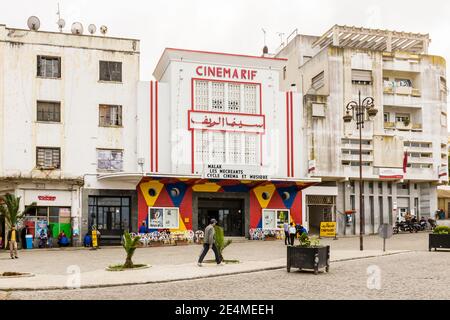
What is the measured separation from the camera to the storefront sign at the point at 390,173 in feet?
146

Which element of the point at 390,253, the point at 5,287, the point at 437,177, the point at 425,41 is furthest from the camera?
the point at 425,41

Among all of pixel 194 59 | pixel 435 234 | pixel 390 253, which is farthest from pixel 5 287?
pixel 194 59

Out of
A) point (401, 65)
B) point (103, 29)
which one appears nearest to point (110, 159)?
point (103, 29)

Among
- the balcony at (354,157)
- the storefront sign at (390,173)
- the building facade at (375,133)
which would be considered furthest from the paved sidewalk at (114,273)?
the storefront sign at (390,173)

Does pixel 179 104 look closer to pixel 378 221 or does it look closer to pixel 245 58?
pixel 245 58

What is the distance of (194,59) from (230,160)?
6.61 m

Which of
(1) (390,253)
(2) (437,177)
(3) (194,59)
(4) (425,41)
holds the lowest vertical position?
(1) (390,253)

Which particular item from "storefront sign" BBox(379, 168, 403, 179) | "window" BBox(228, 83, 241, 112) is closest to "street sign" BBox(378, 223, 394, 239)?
"window" BBox(228, 83, 241, 112)

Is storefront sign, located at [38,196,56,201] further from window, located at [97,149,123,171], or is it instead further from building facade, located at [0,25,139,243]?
window, located at [97,149,123,171]

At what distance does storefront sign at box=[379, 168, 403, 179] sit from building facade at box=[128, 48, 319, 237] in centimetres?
636

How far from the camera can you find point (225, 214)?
40.6 m

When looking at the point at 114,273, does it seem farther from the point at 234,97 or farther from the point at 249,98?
the point at 249,98

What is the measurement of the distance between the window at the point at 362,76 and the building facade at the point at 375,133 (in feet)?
0.23
